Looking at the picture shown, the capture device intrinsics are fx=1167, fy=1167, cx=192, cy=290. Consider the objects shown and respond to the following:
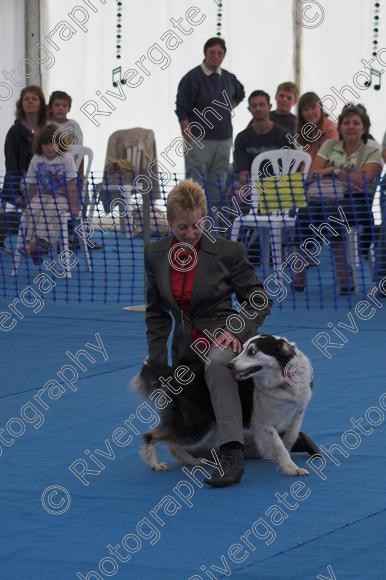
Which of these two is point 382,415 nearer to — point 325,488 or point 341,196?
point 325,488

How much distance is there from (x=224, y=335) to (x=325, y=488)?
26.0 inches

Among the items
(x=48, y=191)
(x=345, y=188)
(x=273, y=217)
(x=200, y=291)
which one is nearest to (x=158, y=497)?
(x=200, y=291)

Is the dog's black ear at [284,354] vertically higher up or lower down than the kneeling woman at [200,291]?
lower down

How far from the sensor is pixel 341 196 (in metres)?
8.53

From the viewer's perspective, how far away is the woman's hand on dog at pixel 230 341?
13.9ft

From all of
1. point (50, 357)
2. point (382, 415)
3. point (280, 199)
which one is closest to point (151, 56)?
point (280, 199)

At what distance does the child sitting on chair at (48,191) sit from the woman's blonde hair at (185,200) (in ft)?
16.9

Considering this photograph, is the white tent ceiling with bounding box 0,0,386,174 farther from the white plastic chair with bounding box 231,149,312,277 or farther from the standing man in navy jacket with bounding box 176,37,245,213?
the white plastic chair with bounding box 231,149,312,277

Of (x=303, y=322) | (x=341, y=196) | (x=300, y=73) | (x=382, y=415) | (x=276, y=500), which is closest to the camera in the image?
(x=276, y=500)

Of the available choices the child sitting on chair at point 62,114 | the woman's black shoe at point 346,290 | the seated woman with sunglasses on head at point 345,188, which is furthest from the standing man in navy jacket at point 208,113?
the woman's black shoe at point 346,290

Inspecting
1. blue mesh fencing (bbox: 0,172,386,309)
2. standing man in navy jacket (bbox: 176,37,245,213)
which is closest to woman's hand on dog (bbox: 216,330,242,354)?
blue mesh fencing (bbox: 0,172,386,309)

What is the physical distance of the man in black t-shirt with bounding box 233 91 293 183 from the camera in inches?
409

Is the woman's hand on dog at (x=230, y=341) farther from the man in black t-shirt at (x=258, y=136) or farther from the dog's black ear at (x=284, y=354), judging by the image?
the man in black t-shirt at (x=258, y=136)

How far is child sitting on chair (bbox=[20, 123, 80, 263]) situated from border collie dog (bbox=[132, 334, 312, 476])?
5227 millimetres
